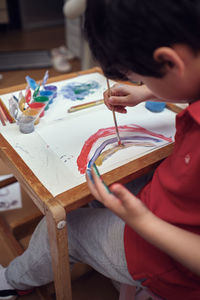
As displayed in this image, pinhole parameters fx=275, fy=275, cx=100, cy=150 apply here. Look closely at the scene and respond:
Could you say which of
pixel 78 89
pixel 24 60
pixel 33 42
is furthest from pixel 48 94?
pixel 33 42

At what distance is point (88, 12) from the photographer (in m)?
0.48

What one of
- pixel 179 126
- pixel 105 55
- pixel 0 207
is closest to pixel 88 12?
pixel 105 55

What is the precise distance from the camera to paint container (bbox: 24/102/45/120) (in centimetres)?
79

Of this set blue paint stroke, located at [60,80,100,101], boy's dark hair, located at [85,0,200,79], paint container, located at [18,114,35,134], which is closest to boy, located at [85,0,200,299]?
boy's dark hair, located at [85,0,200,79]

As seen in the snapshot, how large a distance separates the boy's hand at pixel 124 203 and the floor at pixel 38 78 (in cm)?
67

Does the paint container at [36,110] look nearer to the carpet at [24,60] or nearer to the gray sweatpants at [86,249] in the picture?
the gray sweatpants at [86,249]

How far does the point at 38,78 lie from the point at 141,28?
2160 millimetres

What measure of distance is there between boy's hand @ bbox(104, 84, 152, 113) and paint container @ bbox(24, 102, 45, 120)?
0.64 feet

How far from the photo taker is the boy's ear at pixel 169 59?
1.42 ft

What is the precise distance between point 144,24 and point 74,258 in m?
0.59

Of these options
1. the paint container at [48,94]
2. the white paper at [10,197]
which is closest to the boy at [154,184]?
the paint container at [48,94]

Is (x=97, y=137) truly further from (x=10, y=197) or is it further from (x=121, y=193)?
(x=10, y=197)

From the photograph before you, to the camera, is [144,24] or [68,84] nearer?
[144,24]

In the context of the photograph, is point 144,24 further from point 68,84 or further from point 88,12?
point 68,84
